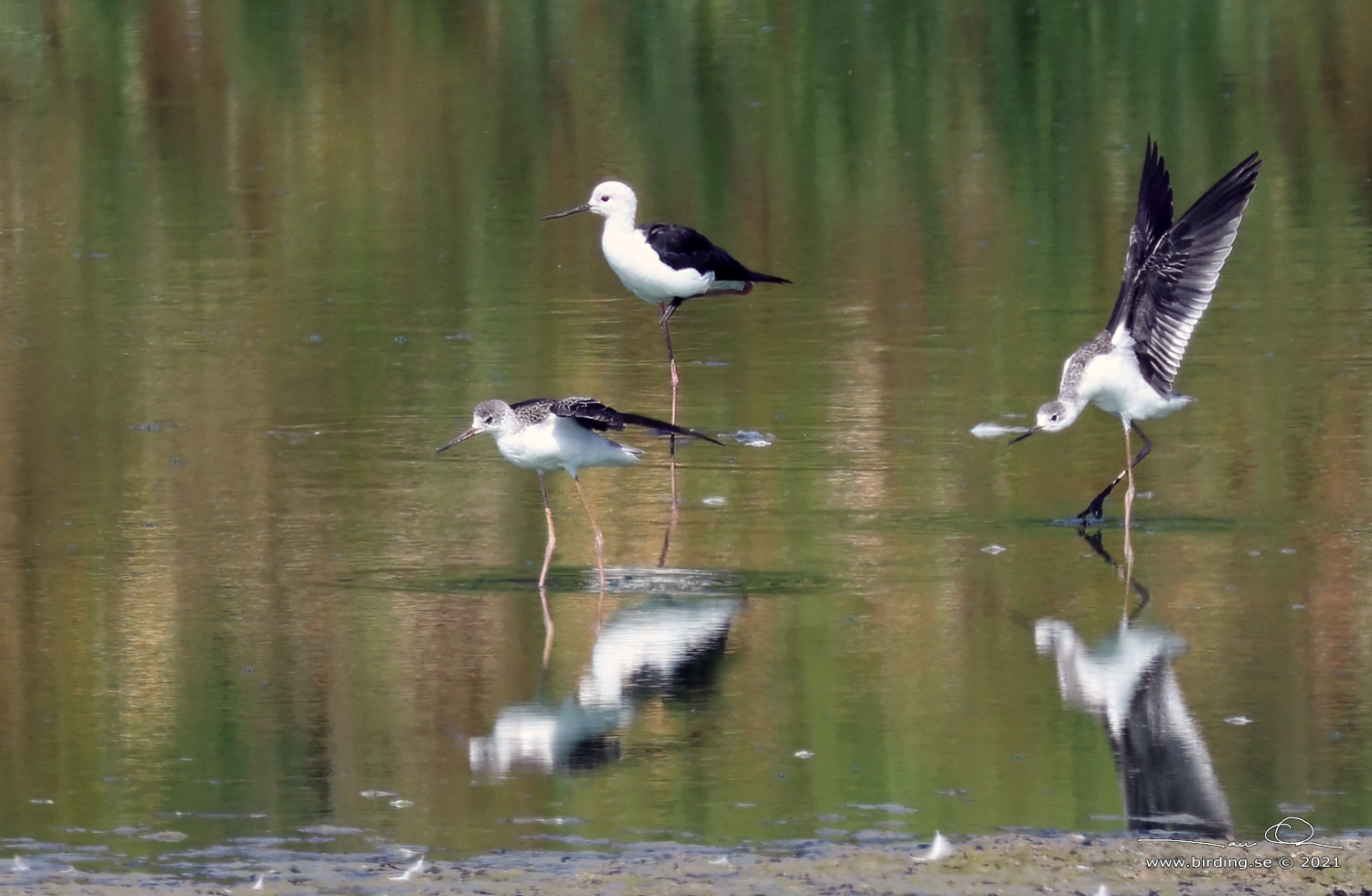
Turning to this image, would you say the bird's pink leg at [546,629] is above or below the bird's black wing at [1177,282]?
below

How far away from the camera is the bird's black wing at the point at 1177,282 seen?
30.5 feet

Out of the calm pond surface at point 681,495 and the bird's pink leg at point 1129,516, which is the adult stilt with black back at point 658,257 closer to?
the calm pond surface at point 681,495

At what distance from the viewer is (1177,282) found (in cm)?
930

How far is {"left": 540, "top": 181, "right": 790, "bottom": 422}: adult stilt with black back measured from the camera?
1198cm

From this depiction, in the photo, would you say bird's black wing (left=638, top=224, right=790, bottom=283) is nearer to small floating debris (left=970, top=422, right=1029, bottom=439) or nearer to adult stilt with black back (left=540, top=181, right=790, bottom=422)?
adult stilt with black back (left=540, top=181, right=790, bottom=422)

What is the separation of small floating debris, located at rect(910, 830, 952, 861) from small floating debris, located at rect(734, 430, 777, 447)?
4.92 meters

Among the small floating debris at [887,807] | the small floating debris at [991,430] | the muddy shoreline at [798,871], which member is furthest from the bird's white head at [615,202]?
the muddy shoreline at [798,871]

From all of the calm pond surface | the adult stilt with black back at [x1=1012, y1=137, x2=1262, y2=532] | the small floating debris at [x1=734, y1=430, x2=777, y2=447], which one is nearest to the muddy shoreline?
the calm pond surface

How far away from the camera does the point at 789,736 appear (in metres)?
6.50

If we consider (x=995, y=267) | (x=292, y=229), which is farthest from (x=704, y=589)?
(x=292, y=229)

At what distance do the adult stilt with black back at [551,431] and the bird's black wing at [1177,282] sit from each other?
7.07 feet

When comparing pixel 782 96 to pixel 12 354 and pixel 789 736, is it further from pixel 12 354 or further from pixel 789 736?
pixel 789 736

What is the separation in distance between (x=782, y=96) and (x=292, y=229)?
21.8 ft
